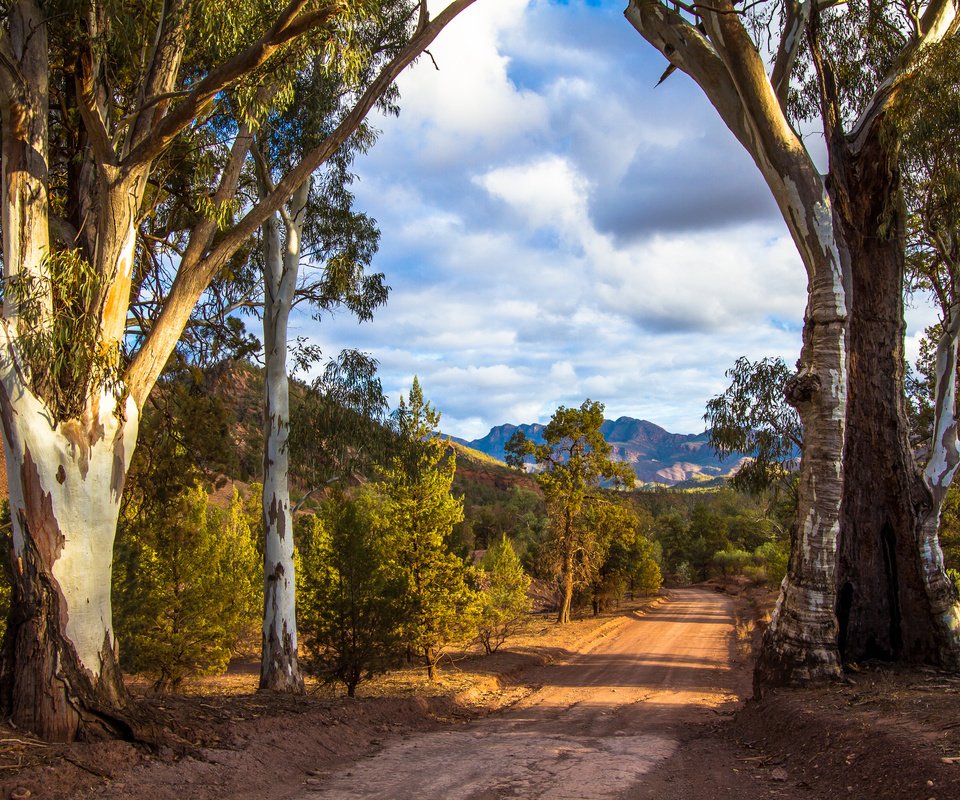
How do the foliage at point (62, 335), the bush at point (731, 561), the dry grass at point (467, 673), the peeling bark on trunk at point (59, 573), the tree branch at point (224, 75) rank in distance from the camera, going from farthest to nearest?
the bush at point (731, 561) < the dry grass at point (467, 673) < the tree branch at point (224, 75) < the foliage at point (62, 335) < the peeling bark on trunk at point (59, 573)

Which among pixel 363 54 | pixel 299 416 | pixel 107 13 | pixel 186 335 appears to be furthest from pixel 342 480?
pixel 107 13

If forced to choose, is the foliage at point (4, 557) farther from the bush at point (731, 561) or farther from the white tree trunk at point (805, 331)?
the bush at point (731, 561)

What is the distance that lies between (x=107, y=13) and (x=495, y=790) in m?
7.83

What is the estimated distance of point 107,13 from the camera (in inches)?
263

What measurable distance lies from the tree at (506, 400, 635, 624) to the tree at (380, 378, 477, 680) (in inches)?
454

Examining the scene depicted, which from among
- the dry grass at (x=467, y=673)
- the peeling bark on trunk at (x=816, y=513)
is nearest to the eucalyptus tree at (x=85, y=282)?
the dry grass at (x=467, y=673)

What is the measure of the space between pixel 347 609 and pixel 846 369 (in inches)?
360

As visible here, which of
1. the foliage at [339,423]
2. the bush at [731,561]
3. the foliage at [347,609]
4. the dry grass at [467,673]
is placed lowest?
the bush at [731,561]

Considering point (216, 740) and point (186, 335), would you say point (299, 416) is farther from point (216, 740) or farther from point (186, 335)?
point (216, 740)

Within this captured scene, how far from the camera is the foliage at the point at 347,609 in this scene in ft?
40.9

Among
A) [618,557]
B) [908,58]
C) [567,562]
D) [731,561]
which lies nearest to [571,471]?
[567,562]

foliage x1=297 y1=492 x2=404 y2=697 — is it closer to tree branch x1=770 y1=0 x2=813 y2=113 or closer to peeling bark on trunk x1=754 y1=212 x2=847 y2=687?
peeling bark on trunk x1=754 y1=212 x2=847 y2=687

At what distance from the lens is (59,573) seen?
16.7 ft

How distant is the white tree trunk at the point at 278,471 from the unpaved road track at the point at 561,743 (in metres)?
3.23
